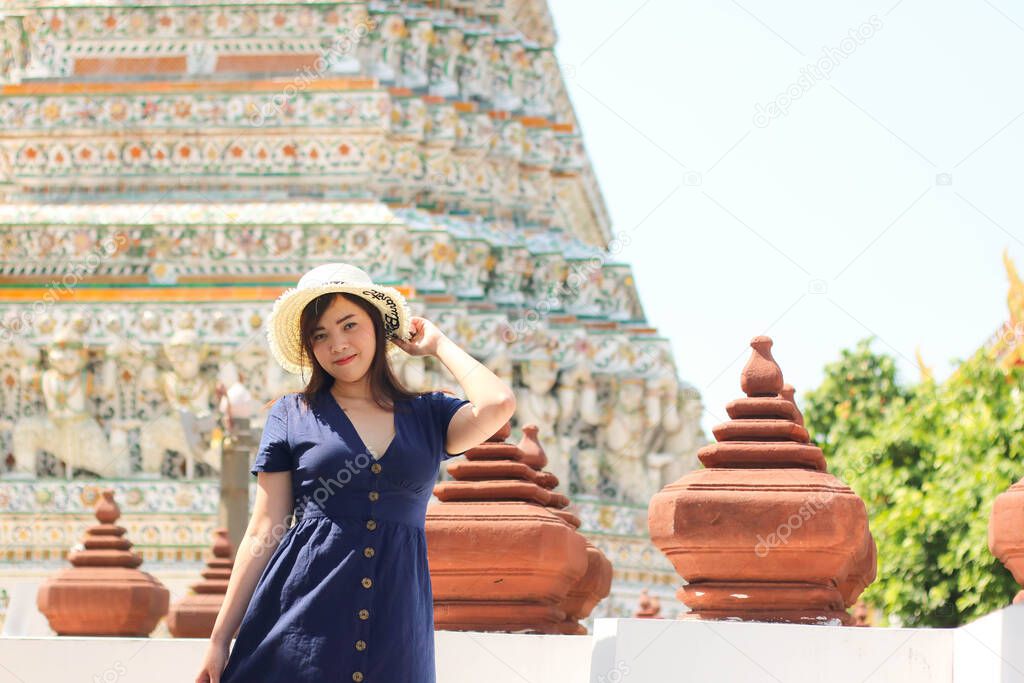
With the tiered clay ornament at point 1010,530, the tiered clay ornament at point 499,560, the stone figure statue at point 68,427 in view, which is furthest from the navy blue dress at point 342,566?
the stone figure statue at point 68,427

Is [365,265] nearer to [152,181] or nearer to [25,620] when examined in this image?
[152,181]

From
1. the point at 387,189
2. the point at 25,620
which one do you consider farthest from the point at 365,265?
the point at 25,620

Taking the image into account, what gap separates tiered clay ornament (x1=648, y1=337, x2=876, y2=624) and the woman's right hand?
2.37 meters

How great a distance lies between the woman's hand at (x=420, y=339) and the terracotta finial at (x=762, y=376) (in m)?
2.35

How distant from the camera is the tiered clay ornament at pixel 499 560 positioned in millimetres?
8109

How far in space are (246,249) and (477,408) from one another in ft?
58.9

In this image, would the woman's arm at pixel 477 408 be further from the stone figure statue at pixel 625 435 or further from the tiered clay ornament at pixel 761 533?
the stone figure statue at pixel 625 435

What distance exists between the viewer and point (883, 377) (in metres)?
32.7

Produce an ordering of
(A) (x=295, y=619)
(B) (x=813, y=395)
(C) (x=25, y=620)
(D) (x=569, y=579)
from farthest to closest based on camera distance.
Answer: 1. (B) (x=813, y=395)
2. (C) (x=25, y=620)
3. (D) (x=569, y=579)
4. (A) (x=295, y=619)

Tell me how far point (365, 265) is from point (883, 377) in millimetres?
12158

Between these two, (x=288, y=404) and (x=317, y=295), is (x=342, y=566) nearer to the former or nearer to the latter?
(x=288, y=404)

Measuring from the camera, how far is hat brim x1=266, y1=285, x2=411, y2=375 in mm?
5797

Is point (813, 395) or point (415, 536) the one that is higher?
point (813, 395)

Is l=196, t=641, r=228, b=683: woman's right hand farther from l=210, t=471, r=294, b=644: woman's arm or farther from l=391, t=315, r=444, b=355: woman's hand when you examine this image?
l=391, t=315, r=444, b=355: woman's hand
